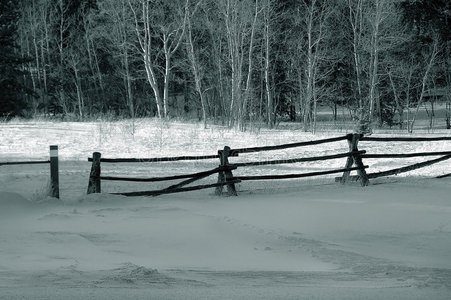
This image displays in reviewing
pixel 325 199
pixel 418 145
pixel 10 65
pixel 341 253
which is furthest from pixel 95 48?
pixel 341 253

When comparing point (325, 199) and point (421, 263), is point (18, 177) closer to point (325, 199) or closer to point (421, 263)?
point (325, 199)

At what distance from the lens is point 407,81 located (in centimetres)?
4653

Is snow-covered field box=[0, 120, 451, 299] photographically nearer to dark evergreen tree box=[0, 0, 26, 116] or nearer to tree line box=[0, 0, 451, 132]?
tree line box=[0, 0, 451, 132]

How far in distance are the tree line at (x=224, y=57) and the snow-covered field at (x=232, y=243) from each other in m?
20.7

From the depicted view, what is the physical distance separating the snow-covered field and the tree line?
814 inches

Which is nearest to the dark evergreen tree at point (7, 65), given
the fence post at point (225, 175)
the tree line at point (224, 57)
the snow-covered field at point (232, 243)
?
the tree line at point (224, 57)

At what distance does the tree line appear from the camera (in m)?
38.3

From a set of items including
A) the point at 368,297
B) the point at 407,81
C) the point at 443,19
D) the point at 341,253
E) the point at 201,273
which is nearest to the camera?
the point at 368,297

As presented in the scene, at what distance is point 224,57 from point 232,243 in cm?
3799

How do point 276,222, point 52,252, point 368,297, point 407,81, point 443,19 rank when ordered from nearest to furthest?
point 368,297, point 52,252, point 276,222, point 443,19, point 407,81

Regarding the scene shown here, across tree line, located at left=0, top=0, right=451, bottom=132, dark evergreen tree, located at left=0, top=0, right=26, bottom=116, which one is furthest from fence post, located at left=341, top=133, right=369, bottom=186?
dark evergreen tree, located at left=0, top=0, right=26, bottom=116

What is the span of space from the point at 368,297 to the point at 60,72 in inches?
2042

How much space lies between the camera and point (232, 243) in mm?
7766

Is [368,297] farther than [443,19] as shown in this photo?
No
